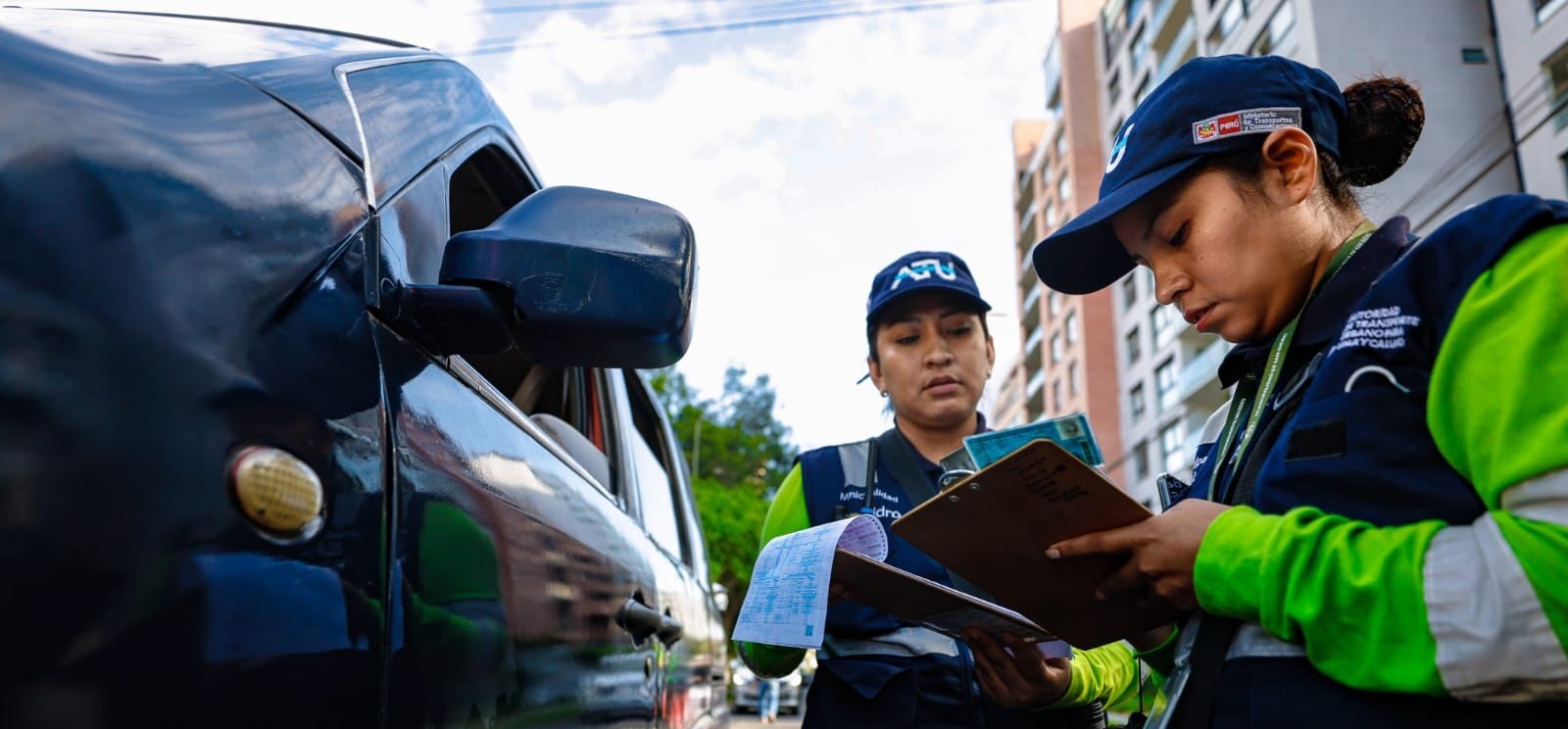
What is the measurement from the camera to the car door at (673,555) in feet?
9.07

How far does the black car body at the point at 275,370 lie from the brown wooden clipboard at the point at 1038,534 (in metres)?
0.44

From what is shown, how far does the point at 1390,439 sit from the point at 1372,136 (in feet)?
2.05

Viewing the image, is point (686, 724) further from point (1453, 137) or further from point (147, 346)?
point (1453, 137)

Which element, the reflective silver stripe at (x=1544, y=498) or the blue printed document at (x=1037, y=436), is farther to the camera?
the blue printed document at (x=1037, y=436)

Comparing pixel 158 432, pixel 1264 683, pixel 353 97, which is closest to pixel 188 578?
pixel 158 432

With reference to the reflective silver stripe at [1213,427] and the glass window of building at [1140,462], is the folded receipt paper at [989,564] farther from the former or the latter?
the glass window of building at [1140,462]

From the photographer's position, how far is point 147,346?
2.77ft

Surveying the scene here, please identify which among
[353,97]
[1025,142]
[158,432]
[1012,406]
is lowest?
[158,432]


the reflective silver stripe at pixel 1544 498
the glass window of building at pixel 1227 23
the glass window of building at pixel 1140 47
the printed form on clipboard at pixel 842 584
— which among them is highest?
the glass window of building at pixel 1140 47

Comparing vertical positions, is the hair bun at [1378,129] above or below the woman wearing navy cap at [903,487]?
above

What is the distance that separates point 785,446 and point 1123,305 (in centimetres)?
1596

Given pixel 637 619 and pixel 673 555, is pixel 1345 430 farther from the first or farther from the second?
pixel 673 555

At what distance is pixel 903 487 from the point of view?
8.10 feet

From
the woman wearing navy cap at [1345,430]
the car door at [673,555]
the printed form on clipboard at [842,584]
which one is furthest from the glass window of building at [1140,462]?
the woman wearing navy cap at [1345,430]
